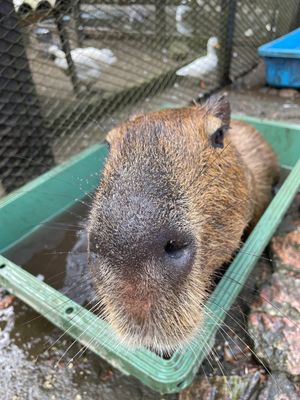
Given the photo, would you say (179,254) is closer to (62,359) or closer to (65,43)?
(62,359)

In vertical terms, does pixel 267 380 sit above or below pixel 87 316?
below

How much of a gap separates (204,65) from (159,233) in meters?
5.21

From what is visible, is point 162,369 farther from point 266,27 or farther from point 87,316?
point 266,27

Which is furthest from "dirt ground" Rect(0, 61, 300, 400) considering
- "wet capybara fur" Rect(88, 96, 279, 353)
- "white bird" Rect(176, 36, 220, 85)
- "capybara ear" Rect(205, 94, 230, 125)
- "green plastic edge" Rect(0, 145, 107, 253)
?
"white bird" Rect(176, 36, 220, 85)

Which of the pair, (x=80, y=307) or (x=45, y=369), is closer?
(x=80, y=307)

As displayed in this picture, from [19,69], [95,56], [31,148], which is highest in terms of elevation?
[19,69]

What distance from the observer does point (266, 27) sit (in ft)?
24.3

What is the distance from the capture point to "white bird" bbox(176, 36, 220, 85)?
5789mm

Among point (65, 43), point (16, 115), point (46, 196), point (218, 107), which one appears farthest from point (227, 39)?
point (46, 196)

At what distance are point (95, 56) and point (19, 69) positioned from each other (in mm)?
1686

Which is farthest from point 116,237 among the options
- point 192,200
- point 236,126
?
point 236,126

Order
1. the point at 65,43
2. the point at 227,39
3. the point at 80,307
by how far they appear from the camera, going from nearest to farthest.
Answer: the point at 80,307, the point at 65,43, the point at 227,39

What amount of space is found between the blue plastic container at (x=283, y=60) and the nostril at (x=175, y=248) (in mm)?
4955

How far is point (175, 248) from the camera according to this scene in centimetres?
144
